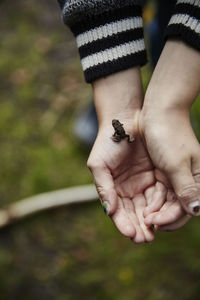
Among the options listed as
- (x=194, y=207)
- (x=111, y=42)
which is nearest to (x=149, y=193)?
(x=194, y=207)

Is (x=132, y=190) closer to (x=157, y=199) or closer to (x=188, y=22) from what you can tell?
(x=157, y=199)

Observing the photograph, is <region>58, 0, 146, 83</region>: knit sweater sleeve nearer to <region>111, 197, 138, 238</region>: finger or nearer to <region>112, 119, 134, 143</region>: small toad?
<region>112, 119, 134, 143</region>: small toad

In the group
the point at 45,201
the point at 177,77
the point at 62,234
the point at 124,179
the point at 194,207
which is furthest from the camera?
the point at 45,201

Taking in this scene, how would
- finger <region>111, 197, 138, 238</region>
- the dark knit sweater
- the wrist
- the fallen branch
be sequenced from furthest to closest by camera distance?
the fallen branch < the wrist < the dark knit sweater < finger <region>111, 197, 138, 238</region>

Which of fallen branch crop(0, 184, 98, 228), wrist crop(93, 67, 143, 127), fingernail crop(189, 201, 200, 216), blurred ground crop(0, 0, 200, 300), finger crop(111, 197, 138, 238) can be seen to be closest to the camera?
fingernail crop(189, 201, 200, 216)

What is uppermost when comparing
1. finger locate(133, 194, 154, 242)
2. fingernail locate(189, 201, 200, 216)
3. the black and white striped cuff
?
the black and white striped cuff

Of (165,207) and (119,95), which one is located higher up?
(119,95)

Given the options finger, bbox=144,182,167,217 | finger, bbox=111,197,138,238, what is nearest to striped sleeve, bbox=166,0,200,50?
finger, bbox=144,182,167,217
